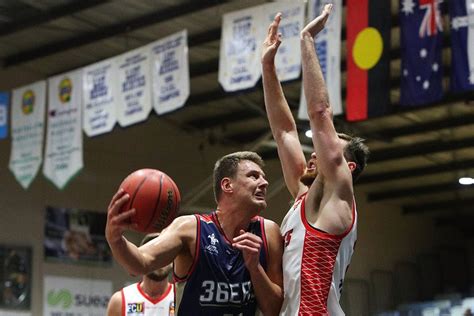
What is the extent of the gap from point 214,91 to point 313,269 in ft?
48.6

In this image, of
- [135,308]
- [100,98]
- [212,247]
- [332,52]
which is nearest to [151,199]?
[212,247]

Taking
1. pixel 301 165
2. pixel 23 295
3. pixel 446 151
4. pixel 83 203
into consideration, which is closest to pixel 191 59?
pixel 83 203

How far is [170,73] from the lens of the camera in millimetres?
13906

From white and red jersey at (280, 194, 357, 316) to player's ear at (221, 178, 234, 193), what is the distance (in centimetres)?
43

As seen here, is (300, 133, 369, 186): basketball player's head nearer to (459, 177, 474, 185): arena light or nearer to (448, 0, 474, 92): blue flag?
(448, 0, 474, 92): blue flag

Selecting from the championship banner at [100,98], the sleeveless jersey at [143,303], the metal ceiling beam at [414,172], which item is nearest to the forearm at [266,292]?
the sleeveless jersey at [143,303]

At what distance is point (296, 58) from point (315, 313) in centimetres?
769

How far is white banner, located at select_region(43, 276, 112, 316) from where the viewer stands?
19047mm

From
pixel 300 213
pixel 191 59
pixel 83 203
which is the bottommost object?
pixel 300 213

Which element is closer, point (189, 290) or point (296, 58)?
point (189, 290)

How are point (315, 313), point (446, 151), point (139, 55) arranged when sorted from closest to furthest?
1. point (315, 313)
2. point (139, 55)
3. point (446, 151)

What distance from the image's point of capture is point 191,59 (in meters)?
18.6

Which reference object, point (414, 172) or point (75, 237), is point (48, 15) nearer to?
point (75, 237)

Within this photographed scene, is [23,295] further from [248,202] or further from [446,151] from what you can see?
[248,202]
